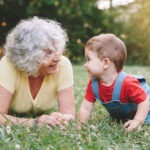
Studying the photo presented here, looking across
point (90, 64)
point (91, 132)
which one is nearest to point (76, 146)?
point (91, 132)

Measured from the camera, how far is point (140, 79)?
4633 mm

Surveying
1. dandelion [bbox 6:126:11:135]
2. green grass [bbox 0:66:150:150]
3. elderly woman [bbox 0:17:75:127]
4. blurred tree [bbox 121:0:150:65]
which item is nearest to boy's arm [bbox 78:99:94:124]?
elderly woman [bbox 0:17:75:127]

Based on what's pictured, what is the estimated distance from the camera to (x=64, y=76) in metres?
4.72

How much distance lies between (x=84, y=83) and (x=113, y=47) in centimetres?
421

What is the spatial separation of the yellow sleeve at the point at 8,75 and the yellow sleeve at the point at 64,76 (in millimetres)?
422

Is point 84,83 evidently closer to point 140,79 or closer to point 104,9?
point 140,79

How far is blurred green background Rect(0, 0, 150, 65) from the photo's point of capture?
1594cm

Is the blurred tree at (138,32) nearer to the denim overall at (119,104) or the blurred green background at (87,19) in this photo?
the blurred green background at (87,19)

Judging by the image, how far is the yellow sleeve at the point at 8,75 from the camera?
4.54m

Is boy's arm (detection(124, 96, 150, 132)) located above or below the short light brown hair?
below

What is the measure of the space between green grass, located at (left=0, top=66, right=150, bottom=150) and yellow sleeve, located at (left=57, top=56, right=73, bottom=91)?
0.64 m

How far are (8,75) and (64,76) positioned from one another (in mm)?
531

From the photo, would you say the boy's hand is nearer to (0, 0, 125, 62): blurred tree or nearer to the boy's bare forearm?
the boy's bare forearm

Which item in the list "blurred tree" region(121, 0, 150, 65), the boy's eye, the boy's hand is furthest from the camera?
"blurred tree" region(121, 0, 150, 65)
